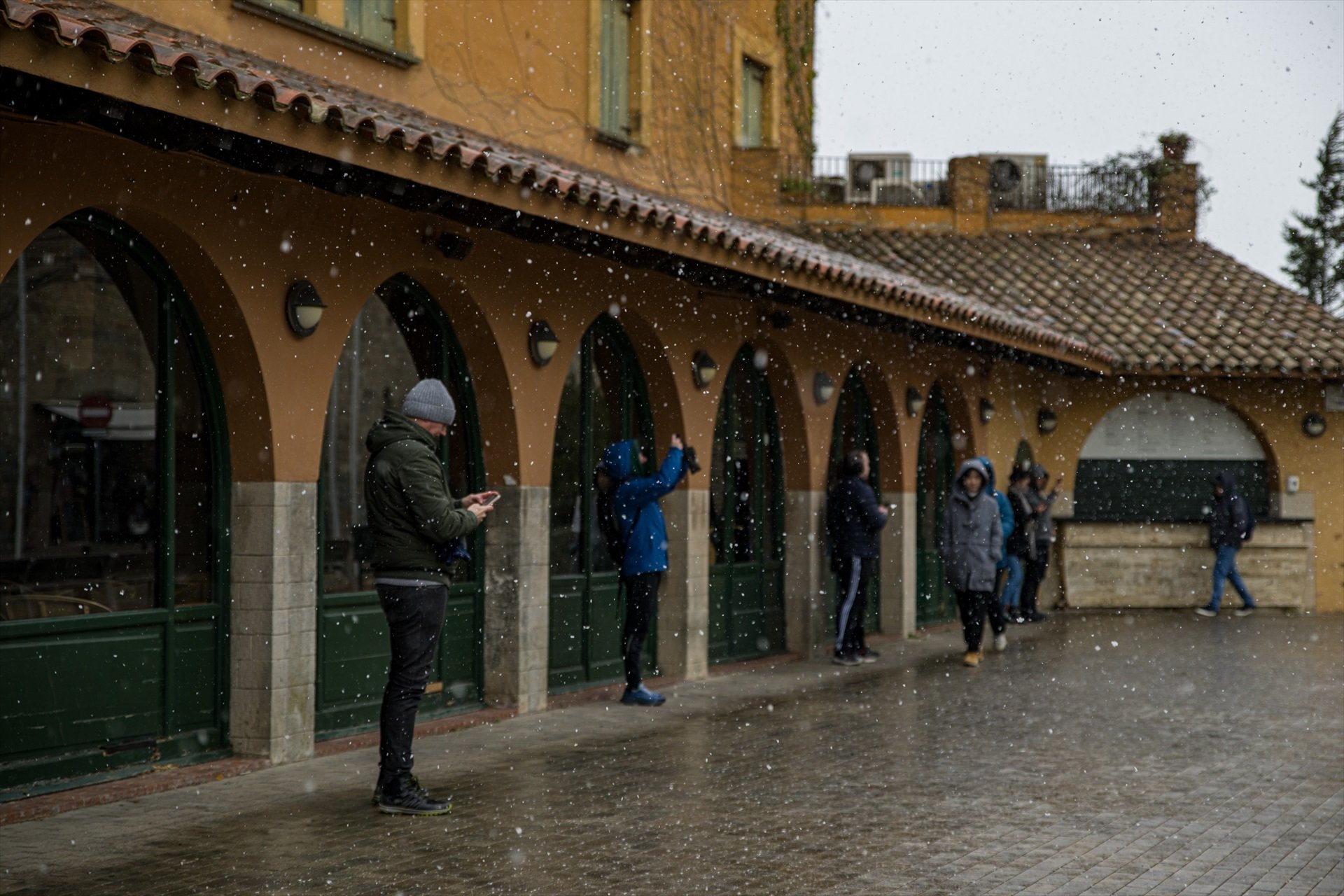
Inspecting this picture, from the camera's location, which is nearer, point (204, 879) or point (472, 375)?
point (204, 879)

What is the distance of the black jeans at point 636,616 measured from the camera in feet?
39.0

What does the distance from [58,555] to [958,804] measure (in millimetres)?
4696

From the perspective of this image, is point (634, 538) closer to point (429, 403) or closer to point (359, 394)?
point (429, 403)

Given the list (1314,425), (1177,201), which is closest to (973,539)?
(1314,425)

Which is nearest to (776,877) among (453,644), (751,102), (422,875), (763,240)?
(422,875)

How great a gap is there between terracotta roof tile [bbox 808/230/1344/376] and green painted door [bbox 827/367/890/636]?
5611 mm

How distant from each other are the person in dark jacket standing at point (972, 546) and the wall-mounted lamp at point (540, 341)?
4.91 m

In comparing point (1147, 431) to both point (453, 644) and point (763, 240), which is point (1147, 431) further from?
point (453, 644)

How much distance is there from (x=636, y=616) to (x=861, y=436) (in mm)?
7250

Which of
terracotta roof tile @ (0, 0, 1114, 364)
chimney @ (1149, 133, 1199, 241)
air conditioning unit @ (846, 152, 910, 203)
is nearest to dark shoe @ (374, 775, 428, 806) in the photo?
terracotta roof tile @ (0, 0, 1114, 364)

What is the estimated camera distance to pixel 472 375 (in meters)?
11.5

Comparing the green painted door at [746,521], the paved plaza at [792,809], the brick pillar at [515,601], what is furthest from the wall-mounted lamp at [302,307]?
the green painted door at [746,521]

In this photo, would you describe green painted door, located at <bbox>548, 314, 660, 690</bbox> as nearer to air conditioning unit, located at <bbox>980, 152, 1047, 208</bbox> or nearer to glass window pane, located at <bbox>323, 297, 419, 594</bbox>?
glass window pane, located at <bbox>323, 297, 419, 594</bbox>

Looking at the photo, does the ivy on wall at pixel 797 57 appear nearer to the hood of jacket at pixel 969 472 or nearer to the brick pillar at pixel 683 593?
the hood of jacket at pixel 969 472
